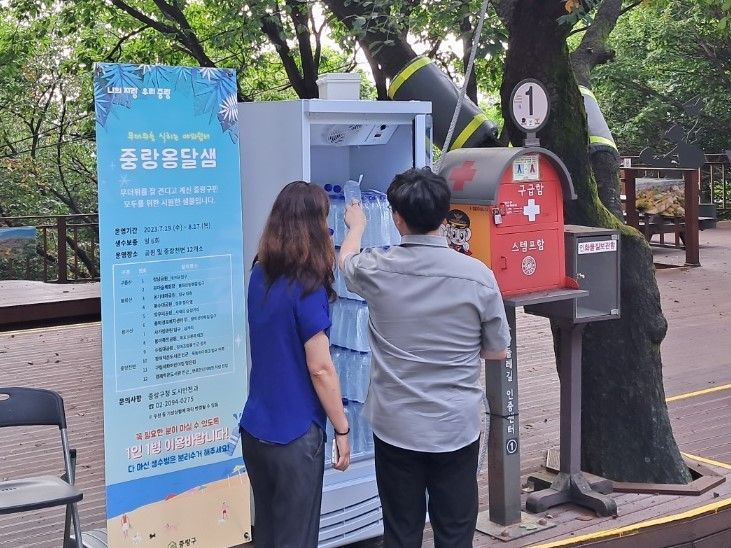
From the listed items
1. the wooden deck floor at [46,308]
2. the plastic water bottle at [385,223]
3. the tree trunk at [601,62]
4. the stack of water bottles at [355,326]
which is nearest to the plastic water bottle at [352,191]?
the stack of water bottles at [355,326]

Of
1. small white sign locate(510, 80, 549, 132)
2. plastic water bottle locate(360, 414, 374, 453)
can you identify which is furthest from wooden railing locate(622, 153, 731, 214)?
plastic water bottle locate(360, 414, 374, 453)

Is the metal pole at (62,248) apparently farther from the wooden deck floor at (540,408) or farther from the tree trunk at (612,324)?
the tree trunk at (612,324)

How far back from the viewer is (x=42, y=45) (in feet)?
49.2

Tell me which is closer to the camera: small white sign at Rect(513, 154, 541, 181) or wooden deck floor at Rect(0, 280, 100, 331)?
small white sign at Rect(513, 154, 541, 181)

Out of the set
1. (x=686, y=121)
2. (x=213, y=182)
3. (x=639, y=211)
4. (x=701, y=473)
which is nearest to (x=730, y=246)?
(x=639, y=211)

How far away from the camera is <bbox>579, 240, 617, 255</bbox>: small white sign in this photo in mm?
4132

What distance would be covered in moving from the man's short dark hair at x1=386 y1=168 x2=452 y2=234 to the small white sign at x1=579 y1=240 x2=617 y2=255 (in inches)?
52.6

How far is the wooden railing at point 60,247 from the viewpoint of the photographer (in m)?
13.0

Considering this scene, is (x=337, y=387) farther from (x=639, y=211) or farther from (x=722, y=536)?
(x=639, y=211)

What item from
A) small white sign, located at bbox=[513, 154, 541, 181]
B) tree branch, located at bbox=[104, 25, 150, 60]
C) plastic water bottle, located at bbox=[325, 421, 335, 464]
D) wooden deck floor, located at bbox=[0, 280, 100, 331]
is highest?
tree branch, located at bbox=[104, 25, 150, 60]

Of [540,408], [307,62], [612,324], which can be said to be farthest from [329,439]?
[307,62]

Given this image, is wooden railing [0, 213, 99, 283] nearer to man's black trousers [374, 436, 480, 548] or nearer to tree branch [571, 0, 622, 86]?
tree branch [571, 0, 622, 86]

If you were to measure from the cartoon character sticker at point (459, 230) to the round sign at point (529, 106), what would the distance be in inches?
19.3

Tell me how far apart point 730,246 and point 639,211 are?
207 cm
